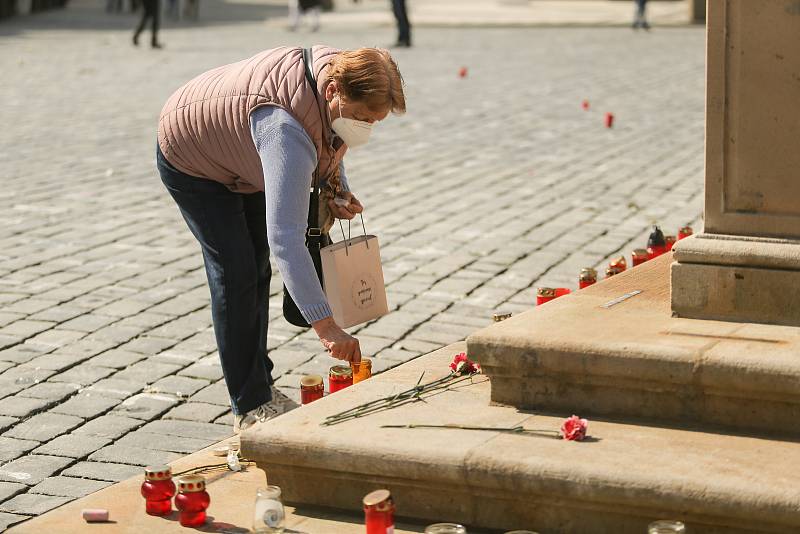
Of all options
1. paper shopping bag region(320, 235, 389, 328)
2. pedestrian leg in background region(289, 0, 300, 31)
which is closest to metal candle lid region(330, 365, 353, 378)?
paper shopping bag region(320, 235, 389, 328)

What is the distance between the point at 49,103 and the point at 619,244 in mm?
9297

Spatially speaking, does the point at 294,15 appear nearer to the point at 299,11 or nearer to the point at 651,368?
the point at 299,11

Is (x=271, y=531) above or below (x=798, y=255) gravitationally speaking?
below

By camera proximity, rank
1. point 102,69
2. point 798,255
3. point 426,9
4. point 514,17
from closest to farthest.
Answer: point 798,255 < point 102,69 < point 514,17 < point 426,9

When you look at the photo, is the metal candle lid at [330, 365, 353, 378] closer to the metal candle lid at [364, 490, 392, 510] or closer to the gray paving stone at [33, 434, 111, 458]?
the gray paving stone at [33, 434, 111, 458]

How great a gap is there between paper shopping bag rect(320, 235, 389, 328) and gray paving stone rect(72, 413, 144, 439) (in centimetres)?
109

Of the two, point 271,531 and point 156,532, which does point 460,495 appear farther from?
point 156,532

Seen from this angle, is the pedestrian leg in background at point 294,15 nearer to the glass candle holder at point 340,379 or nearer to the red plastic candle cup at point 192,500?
the glass candle holder at point 340,379

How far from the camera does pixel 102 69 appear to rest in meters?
19.8

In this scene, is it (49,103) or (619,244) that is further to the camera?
(49,103)

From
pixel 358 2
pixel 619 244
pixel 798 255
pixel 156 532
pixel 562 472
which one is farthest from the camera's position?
pixel 358 2

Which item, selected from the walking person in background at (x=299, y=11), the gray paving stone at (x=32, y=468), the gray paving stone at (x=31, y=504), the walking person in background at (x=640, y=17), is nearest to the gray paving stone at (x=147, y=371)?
the gray paving stone at (x=32, y=468)

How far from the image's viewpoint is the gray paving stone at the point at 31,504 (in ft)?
14.5

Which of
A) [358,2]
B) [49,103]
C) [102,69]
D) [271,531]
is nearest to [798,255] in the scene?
[271,531]
